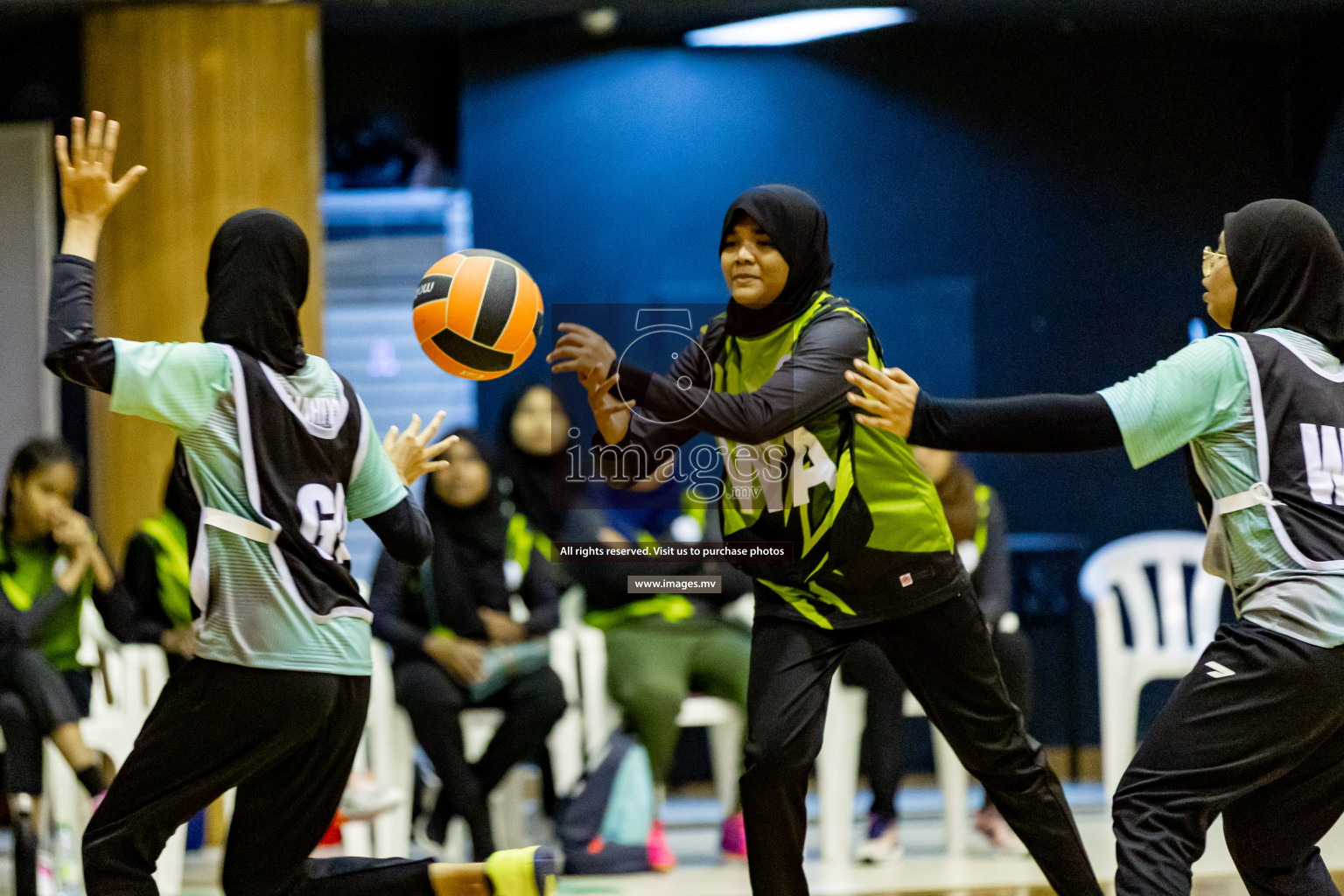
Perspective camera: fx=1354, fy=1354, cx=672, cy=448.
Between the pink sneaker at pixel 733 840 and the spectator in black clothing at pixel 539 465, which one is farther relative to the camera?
the spectator in black clothing at pixel 539 465

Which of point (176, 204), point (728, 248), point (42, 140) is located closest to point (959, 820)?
point (728, 248)

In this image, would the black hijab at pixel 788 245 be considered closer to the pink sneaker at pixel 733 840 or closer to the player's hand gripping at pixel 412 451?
the player's hand gripping at pixel 412 451

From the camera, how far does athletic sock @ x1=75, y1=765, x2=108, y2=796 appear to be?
4328 millimetres

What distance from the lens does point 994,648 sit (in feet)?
16.3

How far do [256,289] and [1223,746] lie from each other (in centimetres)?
204

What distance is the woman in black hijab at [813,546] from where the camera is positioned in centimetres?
280

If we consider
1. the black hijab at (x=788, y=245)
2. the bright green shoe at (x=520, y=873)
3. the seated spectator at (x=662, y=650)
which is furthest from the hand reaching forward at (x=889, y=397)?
the seated spectator at (x=662, y=650)

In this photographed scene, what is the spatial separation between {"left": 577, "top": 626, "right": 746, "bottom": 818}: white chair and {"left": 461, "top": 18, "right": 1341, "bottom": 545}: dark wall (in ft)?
5.09

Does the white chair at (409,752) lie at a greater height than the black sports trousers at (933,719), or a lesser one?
lesser

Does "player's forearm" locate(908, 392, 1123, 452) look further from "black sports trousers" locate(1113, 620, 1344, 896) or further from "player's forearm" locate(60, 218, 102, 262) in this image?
"player's forearm" locate(60, 218, 102, 262)

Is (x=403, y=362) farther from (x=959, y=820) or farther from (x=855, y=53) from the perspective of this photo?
(x=959, y=820)

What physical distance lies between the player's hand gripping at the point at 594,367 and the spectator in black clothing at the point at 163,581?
7.65 ft

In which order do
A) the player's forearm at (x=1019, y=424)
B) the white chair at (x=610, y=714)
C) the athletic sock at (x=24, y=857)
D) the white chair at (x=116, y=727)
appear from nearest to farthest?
the player's forearm at (x=1019, y=424)
the athletic sock at (x=24, y=857)
the white chair at (x=116, y=727)
the white chair at (x=610, y=714)

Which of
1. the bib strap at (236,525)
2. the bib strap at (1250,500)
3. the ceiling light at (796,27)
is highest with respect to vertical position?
the ceiling light at (796,27)
